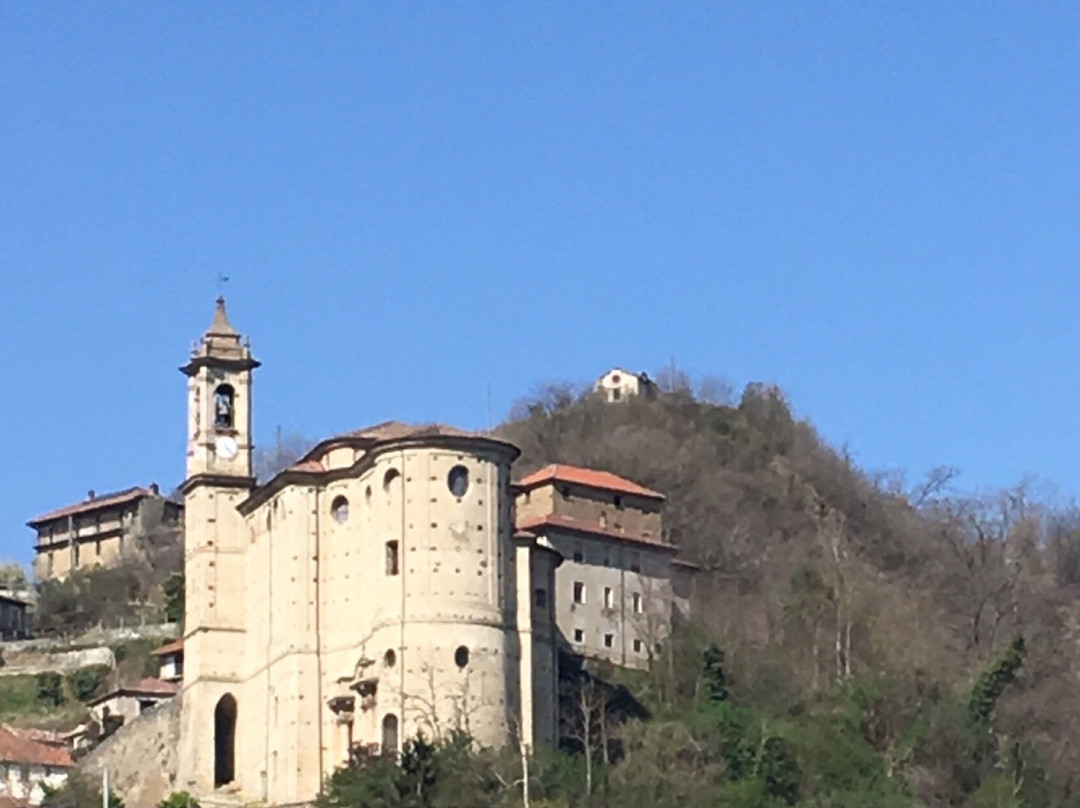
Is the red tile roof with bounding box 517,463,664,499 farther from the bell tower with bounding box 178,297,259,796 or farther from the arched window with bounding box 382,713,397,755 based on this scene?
the arched window with bounding box 382,713,397,755

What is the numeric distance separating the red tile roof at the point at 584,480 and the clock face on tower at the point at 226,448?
14.1 metres

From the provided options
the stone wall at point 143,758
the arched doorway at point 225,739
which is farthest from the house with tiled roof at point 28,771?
the arched doorway at point 225,739

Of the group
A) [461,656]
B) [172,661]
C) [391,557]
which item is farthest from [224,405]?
[461,656]

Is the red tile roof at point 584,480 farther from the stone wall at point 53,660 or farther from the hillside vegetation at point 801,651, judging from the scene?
the stone wall at point 53,660

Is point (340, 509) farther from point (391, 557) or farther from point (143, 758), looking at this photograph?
point (143, 758)

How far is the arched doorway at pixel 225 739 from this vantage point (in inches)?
3007

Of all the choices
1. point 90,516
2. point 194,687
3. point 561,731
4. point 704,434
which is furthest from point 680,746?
point 90,516

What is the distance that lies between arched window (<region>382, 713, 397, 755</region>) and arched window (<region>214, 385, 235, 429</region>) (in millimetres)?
Result: 13204

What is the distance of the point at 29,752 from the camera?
81.2 metres

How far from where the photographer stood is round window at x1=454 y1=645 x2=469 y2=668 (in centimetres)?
6856

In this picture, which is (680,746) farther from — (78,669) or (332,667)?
(78,669)

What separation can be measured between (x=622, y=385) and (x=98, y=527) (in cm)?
2127

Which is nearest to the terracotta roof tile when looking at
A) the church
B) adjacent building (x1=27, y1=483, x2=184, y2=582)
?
the church

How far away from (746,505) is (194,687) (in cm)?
2902
